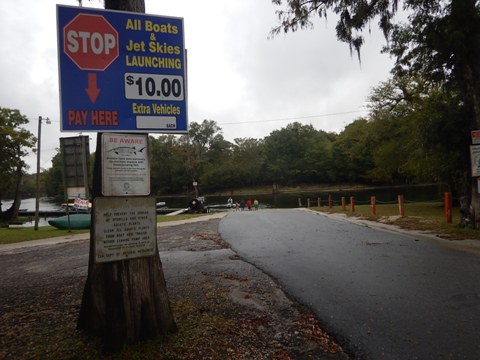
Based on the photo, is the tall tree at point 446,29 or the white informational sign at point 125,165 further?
the tall tree at point 446,29

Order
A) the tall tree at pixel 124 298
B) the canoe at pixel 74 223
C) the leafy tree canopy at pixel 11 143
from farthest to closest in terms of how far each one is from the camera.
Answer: the leafy tree canopy at pixel 11 143, the canoe at pixel 74 223, the tall tree at pixel 124 298

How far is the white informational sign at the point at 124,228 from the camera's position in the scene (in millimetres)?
3113

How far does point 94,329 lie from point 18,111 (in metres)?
40.0

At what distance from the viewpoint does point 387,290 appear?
16.1 ft

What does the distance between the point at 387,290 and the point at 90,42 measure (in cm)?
457

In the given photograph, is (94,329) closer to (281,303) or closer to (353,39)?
(281,303)

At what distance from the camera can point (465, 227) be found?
33.4ft

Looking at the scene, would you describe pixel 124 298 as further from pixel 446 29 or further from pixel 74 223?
pixel 74 223

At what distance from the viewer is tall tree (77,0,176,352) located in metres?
3.11

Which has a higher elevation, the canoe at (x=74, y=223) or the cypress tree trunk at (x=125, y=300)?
the cypress tree trunk at (x=125, y=300)

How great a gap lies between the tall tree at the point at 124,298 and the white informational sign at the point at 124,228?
0.06m

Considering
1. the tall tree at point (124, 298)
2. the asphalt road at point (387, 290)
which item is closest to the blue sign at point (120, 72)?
the tall tree at point (124, 298)

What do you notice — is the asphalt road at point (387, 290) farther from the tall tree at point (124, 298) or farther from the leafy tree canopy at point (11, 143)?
the leafy tree canopy at point (11, 143)

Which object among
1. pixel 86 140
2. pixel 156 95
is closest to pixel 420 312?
pixel 156 95
